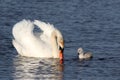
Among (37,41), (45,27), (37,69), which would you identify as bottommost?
(37,69)

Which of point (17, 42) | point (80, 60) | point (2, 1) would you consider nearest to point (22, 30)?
point (17, 42)

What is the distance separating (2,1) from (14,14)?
2.51 m

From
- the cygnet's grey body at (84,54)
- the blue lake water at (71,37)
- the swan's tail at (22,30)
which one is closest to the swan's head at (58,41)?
the blue lake water at (71,37)

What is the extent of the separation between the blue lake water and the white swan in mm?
277

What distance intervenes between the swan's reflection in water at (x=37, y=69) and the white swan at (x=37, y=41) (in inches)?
14.0

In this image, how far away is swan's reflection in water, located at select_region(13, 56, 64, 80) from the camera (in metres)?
18.6

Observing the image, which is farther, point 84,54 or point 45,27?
point 45,27

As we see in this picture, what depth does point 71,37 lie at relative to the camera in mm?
22859

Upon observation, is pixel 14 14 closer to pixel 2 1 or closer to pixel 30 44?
pixel 2 1

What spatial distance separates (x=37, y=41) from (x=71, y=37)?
4.72 ft

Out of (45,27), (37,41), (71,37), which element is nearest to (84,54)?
(37,41)

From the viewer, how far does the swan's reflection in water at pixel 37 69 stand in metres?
18.6

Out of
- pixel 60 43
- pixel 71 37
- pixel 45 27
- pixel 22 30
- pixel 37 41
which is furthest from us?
pixel 71 37

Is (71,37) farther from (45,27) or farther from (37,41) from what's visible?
(37,41)
